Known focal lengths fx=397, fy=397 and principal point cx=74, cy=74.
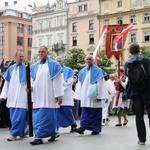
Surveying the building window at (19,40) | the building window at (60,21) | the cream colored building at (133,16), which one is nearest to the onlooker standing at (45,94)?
the cream colored building at (133,16)

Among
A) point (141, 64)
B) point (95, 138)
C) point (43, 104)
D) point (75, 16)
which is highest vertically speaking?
point (75, 16)

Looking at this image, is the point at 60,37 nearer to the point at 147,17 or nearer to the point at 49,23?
the point at 49,23

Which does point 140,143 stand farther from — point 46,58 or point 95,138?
point 46,58

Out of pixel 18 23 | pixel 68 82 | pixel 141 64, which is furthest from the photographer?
pixel 18 23

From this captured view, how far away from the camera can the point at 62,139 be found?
8.82m

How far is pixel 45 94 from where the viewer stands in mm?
8281

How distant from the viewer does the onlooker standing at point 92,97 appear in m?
9.73

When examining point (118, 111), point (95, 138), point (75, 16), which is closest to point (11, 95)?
point (95, 138)

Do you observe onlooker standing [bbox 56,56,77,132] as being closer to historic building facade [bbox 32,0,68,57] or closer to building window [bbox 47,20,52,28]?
historic building facade [bbox 32,0,68,57]

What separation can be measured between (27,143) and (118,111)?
187 inches

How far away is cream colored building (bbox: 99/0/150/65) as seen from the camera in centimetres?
5412

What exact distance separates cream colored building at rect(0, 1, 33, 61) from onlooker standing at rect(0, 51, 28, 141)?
6595 cm

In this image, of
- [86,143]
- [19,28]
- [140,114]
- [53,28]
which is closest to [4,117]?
[86,143]

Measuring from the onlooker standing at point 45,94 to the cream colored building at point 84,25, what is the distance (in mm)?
51623
